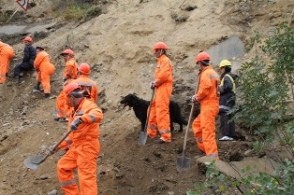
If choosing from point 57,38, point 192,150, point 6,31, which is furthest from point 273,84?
point 6,31

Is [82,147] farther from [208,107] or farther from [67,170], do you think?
[208,107]

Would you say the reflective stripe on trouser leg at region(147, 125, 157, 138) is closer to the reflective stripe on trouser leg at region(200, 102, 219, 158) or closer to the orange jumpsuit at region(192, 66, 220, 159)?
the orange jumpsuit at region(192, 66, 220, 159)

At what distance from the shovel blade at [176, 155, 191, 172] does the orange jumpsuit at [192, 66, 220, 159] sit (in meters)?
0.36

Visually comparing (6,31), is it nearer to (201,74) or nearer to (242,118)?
(201,74)

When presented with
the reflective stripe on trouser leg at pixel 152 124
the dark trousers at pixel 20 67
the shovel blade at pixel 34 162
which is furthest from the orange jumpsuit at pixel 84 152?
the dark trousers at pixel 20 67

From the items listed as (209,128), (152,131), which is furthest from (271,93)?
(152,131)

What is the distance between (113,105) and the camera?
1234 cm

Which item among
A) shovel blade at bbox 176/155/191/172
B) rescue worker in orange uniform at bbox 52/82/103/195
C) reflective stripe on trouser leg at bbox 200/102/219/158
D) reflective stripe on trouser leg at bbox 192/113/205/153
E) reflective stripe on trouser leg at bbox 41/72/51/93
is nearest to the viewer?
rescue worker in orange uniform at bbox 52/82/103/195

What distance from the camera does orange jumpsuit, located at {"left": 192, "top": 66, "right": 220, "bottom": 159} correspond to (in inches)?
340

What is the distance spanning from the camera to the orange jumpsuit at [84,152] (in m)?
7.12

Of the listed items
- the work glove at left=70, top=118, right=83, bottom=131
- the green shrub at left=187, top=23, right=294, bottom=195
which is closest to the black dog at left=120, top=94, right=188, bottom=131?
the work glove at left=70, top=118, right=83, bottom=131

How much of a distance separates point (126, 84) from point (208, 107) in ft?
14.9

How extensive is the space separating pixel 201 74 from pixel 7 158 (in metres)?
4.52

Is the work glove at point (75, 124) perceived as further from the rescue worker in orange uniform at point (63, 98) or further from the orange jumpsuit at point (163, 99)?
the rescue worker in orange uniform at point (63, 98)
